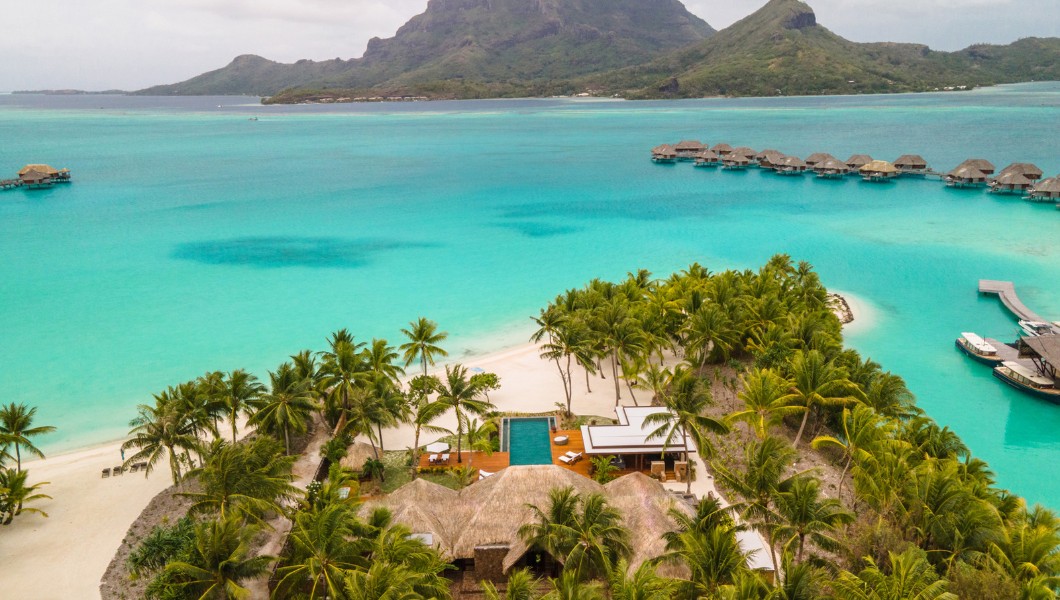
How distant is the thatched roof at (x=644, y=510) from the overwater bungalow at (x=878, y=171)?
281ft

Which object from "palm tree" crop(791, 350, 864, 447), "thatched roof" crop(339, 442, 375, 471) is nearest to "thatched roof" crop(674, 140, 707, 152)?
"palm tree" crop(791, 350, 864, 447)

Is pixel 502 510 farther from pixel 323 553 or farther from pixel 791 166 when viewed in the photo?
pixel 791 166

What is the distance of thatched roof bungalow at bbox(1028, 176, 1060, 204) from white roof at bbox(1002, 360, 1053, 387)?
184ft

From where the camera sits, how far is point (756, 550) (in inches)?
741

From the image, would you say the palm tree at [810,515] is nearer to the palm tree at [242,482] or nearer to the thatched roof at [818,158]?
the palm tree at [242,482]

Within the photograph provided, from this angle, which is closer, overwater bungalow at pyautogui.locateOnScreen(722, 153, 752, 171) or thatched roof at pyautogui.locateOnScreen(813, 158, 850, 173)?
thatched roof at pyautogui.locateOnScreen(813, 158, 850, 173)

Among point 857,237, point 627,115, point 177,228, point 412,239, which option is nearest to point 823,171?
point 857,237

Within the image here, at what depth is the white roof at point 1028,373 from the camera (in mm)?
31250

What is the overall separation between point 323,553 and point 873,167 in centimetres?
9593

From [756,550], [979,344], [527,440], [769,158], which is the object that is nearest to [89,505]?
[527,440]

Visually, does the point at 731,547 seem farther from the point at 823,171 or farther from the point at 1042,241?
the point at 823,171

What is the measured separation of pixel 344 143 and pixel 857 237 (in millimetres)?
114370

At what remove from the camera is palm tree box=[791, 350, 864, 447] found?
23562mm

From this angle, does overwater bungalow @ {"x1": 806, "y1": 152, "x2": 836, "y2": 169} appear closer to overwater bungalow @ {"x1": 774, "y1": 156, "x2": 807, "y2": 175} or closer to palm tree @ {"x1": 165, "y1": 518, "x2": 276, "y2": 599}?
overwater bungalow @ {"x1": 774, "y1": 156, "x2": 807, "y2": 175}
